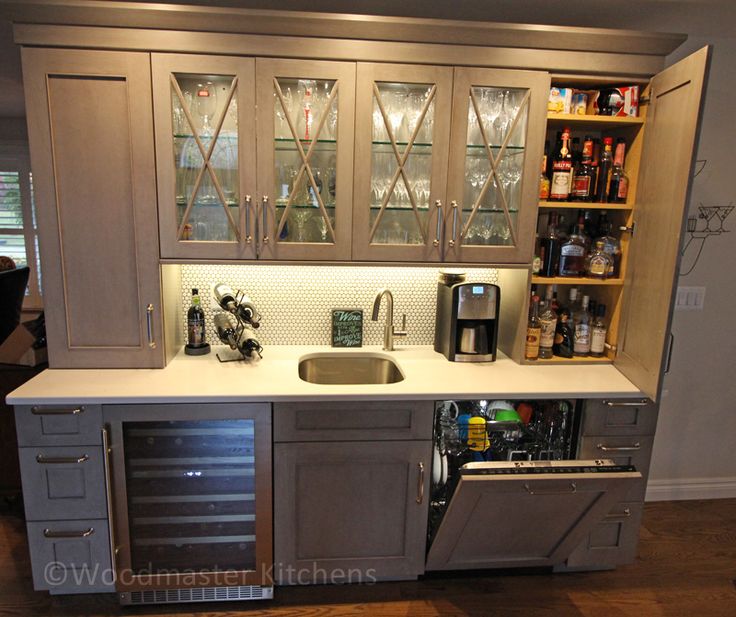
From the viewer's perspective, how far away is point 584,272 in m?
2.10

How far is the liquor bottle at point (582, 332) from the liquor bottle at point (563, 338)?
2 cm

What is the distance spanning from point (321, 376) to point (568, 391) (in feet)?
3.40

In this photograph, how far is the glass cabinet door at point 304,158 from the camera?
69.6 inches

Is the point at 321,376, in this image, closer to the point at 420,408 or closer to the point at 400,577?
the point at 420,408

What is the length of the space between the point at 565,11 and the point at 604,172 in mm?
664

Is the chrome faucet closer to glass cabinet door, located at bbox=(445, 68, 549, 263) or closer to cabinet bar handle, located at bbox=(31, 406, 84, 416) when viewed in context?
glass cabinet door, located at bbox=(445, 68, 549, 263)

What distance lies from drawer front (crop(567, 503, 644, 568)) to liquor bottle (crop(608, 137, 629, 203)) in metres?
1.26

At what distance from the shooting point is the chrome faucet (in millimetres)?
2102

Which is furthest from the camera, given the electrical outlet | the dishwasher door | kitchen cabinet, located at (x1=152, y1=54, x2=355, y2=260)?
the electrical outlet

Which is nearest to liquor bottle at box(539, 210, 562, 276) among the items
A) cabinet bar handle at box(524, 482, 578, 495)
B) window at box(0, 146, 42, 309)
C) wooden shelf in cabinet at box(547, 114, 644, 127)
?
wooden shelf in cabinet at box(547, 114, 644, 127)

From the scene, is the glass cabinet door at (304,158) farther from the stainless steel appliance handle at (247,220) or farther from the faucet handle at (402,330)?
the faucet handle at (402,330)

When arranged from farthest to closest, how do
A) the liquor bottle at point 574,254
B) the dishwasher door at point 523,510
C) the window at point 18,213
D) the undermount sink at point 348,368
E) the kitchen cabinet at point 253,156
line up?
the window at point 18,213 → the undermount sink at point 348,368 → the liquor bottle at point 574,254 → the kitchen cabinet at point 253,156 → the dishwasher door at point 523,510

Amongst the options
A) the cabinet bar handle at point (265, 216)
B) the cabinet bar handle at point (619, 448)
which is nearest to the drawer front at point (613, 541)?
the cabinet bar handle at point (619, 448)

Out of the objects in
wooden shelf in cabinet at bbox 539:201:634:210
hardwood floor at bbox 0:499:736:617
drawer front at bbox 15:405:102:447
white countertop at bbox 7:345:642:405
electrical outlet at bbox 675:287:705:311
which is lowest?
hardwood floor at bbox 0:499:736:617
